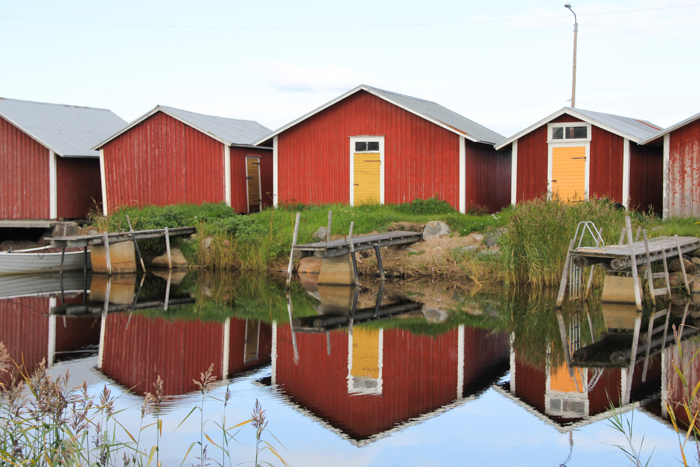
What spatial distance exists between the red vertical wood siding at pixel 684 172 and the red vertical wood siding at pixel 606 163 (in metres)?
1.44

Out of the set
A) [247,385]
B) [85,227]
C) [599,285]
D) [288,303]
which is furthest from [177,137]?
[247,385]

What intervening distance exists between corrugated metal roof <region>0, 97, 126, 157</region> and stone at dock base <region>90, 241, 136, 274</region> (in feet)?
17.3

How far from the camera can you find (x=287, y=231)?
70.6 feet

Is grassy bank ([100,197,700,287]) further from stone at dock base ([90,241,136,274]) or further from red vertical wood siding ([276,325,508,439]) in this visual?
red vertical wood siding ([276,325,508,439])

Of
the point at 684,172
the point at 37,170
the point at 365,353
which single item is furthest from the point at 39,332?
the point at 684,172

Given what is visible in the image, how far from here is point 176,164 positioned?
1013 inches

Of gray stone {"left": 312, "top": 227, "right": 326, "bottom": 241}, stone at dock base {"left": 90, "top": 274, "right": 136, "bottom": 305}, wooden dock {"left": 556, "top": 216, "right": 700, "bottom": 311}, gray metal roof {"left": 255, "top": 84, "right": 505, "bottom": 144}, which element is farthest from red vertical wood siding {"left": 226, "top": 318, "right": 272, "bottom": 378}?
gray metal roof {"left": 255, "top": 84, "right": 505, "bottom": 144}

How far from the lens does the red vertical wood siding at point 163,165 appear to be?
83.3 feet

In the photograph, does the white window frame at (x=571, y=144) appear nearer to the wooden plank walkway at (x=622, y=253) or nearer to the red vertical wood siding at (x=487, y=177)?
the red vertical wood siding at (x=487, y=177)

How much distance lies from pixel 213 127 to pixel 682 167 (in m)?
14.9

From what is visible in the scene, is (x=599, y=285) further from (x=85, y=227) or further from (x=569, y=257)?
(x=85, y=227)

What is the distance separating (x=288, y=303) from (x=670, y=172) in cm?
1099

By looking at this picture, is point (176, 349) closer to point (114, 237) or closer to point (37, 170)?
point (114, 237)

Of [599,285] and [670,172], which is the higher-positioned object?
[670,172]
